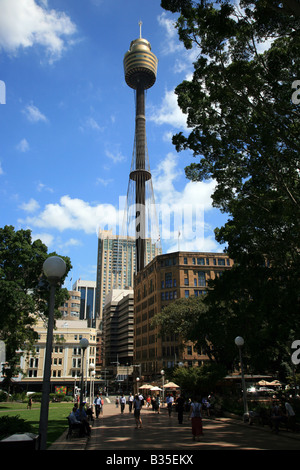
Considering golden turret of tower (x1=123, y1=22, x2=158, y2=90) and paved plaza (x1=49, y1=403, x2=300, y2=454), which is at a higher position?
golden turret of tower (x1=123, y1=22, x2=158, y2=90)

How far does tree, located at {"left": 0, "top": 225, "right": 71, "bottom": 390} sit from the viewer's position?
1278 inches

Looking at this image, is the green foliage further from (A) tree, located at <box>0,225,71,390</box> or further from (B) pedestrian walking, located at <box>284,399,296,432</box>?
(B) pedestrian walking, located at <box>284,399,296,432</box>

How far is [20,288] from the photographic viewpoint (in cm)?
3338

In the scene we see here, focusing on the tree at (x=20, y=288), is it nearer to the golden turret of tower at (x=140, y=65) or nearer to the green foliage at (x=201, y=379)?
the green foliage at (x=201, y=379)

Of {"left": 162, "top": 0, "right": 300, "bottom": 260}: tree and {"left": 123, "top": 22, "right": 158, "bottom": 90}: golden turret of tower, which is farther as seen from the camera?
{"left": 123, "top": 22, "right": 158, "bottom": 90}: golden turret of tower

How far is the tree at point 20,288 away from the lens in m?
32.5

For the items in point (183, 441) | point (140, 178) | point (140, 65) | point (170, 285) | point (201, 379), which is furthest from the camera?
point (140, 65)

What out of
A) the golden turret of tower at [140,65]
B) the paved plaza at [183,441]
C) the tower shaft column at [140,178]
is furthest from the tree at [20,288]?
the golden turret of tower at [140,65]

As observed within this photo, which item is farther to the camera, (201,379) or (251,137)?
(201,379)

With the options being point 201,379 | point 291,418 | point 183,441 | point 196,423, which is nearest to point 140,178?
point 201,379

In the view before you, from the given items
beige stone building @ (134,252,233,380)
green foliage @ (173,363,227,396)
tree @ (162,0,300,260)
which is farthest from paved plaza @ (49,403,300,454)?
beige stone building @ (134,252,233,380)

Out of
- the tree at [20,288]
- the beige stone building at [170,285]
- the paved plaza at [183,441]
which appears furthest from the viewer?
the beige stone building at [170,285]

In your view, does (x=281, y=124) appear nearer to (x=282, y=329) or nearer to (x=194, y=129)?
(x=194, y=129)

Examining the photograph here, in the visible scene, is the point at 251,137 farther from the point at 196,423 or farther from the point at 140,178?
the point at 140,178
